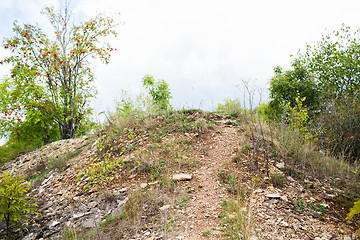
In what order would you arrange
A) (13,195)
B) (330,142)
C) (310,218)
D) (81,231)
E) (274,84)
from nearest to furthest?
(310,218) → (81,231) → (13,195) → (330,142) → (274,84)

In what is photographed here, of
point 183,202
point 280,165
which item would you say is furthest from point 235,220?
point 280,165

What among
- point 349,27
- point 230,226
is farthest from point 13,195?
point 349,27

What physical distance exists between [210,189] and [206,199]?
0.31 metres

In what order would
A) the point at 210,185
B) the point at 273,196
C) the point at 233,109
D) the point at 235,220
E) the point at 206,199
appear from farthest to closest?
the point at 233,109 → the point at 210,185 → the point at 206,199 → the point at 273,196 → the point at 235,220

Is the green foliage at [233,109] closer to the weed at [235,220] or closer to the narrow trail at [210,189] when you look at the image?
the narrow trail at [210,189]

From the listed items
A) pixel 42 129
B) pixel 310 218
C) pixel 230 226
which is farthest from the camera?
pixel 42 129

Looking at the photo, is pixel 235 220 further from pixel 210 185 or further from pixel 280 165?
pixel 280 165

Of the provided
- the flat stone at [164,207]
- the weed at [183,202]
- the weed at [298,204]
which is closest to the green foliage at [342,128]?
the weed at [298,204]

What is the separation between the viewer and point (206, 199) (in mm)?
3783

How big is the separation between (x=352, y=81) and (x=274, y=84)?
3.18 m

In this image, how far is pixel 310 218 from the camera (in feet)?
10.9

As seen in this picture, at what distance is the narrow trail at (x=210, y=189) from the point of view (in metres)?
3.09

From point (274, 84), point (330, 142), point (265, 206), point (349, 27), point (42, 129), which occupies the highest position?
point (349, 27)

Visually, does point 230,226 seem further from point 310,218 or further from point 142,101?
point 142,101
